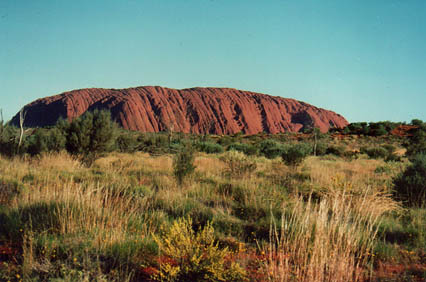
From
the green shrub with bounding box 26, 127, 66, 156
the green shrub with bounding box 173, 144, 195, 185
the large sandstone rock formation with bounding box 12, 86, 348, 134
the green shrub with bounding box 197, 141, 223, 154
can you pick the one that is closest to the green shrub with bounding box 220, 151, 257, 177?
the green shrub with bounding box 173, 144, 195, 185

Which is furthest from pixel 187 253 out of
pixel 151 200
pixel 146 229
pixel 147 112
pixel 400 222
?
pixel 147 112

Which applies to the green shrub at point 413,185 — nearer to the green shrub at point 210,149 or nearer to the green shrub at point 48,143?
the green shrub at point 48,143

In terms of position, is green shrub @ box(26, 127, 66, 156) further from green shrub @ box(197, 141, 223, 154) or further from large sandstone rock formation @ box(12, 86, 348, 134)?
large sandstone rock formation @ box(12, 86, 348, 134)

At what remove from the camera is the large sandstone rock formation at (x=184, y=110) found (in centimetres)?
8050

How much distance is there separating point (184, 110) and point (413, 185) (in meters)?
82.6

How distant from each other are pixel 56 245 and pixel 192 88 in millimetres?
99899

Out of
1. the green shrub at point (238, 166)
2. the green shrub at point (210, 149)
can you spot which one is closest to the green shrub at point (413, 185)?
the green shrub at point (238, 166)

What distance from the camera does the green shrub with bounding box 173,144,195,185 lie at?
8.39 meters

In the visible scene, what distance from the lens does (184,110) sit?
288 feet

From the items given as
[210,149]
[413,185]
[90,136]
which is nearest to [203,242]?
[413,185]

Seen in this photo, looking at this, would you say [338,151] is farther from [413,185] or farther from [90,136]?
[90,136]

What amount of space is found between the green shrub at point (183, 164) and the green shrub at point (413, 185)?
17.9 feet

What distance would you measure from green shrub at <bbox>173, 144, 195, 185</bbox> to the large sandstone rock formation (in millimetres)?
65946

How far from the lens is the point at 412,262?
12.5 ft
